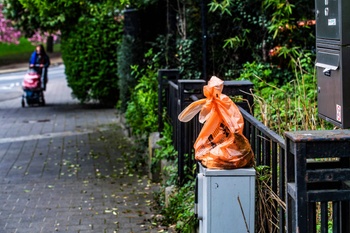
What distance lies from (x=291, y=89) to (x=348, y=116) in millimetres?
3898

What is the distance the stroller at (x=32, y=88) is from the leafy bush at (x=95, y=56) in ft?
5.00

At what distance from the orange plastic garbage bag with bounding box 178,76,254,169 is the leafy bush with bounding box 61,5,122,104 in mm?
13668

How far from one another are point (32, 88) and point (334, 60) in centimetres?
1631

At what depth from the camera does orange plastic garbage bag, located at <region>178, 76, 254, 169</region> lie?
5031 millimetres

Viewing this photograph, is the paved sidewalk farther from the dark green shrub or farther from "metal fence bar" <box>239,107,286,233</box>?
"metal fence bar" <box>239,107,286,233</box>

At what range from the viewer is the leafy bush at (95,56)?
18.9 metres

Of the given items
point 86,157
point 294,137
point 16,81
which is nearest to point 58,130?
point 86,157

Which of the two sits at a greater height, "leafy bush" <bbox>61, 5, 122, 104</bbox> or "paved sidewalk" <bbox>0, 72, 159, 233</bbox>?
"leafy bush" <bbox>61, 5, 122, 104</bbox>

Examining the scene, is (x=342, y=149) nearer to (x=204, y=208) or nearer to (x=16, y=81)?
(x=204, y=208)

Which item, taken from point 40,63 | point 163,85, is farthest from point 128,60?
point 40,63

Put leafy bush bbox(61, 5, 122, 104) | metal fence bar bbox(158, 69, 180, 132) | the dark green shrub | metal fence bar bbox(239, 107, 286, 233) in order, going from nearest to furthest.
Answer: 1. metal fence bar bbox(239, 107, 286, 233)
2. metal fence bar bbox(158, 69, 180, 132)
3. the dark green shrub
4. leafy bush bbox(61, 5, 122, 104)

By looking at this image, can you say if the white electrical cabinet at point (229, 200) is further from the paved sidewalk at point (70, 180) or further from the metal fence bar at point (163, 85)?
the metal fence bar at point (163, 85)

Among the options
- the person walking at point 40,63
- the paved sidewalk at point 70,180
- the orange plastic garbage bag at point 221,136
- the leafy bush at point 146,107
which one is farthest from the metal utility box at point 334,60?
the person walking at point 40,63

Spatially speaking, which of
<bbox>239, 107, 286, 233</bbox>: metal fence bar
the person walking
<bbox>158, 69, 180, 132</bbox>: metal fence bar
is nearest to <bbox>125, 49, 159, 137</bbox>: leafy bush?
<bbox>158, 69, 180, 132</bbox>: metal fence bar
